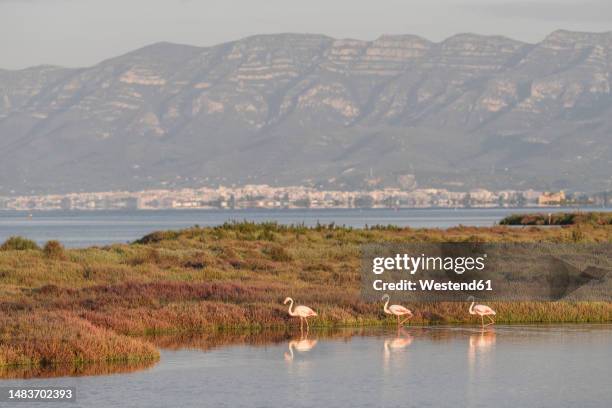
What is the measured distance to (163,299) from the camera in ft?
112

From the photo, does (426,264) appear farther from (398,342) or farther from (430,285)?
(398,342)

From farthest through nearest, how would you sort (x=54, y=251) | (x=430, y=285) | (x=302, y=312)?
(x=54, y=251)
(x=430, y=285)
(x=302, y=312)

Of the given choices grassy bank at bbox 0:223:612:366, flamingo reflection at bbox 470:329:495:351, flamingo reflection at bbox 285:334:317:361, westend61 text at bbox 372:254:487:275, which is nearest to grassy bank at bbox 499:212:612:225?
grassy bank at bbox 0:223:612:366

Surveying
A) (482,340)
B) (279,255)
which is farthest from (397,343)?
(279,255)

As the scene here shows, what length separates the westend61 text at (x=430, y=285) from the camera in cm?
3866

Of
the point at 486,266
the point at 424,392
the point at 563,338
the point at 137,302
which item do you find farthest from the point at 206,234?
the point at 424,392

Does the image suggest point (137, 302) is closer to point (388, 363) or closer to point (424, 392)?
point (388, 363)

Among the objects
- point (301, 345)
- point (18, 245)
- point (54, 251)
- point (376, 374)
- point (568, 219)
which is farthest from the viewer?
point (568, 219)

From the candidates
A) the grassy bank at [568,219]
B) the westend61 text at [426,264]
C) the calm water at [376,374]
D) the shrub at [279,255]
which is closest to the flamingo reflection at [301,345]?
the calm water at [376,374]

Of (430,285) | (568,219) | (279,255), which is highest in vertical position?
(568,219)

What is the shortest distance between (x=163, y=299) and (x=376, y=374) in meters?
10.7

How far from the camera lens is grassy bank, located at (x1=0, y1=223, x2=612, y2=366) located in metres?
26.6

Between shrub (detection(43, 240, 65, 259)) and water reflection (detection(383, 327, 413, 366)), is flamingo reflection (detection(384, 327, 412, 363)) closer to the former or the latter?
water reflection (detection(383, 327, 413, 366))

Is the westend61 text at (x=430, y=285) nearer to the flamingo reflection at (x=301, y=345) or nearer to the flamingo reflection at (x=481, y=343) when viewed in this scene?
the flamingo reflection at (x=481, y=343)
